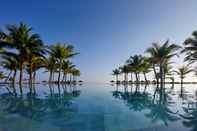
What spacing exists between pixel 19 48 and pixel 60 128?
18.7 m

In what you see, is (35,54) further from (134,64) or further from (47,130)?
(134,64)

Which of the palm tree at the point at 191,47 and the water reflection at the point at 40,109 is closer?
the water reflection at the point at 40,109

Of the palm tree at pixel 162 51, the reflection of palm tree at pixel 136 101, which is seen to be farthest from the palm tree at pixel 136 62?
the reflection of palm tree at pixel 136 101

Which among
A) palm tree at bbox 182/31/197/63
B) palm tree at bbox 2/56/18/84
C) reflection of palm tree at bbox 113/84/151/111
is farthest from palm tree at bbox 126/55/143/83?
reflection of palm tree at bbox 113/84/151/111

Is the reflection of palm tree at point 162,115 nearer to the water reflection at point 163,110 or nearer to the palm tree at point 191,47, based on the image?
the water reflection at point 163,110

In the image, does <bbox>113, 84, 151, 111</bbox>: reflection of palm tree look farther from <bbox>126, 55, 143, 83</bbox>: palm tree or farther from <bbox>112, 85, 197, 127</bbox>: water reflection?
<bbox>126, 55, 143, 83</bbox>: palm tree

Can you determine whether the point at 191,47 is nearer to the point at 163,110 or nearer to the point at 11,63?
the point at 163,110

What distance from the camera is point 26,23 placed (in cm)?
2255

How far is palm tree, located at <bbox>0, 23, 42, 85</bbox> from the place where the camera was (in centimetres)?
2142

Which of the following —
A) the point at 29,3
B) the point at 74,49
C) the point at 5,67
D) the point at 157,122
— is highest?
the point at 29,3

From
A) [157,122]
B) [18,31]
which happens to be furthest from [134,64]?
[157,122]

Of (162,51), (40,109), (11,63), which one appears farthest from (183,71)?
(40,109)

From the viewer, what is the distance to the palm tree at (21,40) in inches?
843

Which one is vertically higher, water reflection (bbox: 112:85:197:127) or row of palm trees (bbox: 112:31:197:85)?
row of palm trees (bbox: 112:31:197:85)
